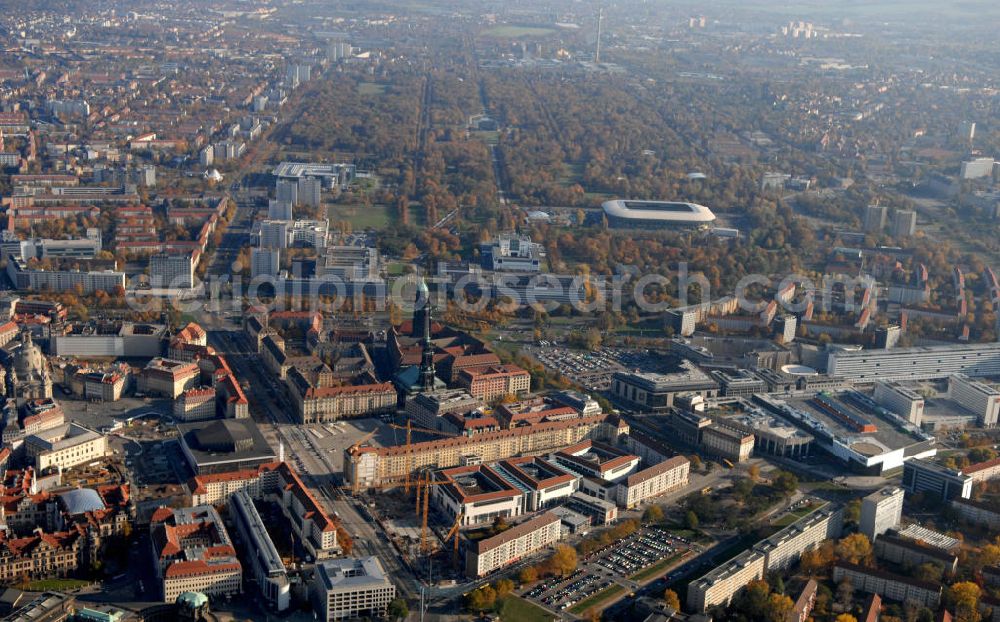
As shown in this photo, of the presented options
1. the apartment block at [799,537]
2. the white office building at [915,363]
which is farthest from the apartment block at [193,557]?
the white office building at [915,363]

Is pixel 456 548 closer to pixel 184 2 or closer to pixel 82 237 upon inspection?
pixel 82 237

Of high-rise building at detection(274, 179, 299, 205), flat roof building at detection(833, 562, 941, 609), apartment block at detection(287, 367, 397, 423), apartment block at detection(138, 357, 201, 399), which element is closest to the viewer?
flat roof building at detection(833, 562, 941, 609)

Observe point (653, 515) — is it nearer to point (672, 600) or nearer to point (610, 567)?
point (610, 567)

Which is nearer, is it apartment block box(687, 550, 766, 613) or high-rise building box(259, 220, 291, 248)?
apartment block box(687, 550, 766, 613)

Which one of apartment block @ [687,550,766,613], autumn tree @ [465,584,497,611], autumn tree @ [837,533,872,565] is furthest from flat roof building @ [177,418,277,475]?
autumn tree @ [837,533,872,565]

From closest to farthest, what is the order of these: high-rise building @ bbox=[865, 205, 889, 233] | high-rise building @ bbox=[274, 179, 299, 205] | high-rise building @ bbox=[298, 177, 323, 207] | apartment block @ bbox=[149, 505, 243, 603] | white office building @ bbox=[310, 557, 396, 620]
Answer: white office building @ bbox=[310, 557, 396, 620]
apartment block @ bbox=[149, 505, 243, 603]
high-rise building @ bbox=[865, 205, 889, 233]
high-rise building @ bbox=[274, 179, 299, 205]
high-rise building @ bbox=[298, 177, 323, 207]

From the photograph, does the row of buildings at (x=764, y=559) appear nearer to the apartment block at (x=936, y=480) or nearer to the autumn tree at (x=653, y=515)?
the autumn tree at (x=653, y=515)

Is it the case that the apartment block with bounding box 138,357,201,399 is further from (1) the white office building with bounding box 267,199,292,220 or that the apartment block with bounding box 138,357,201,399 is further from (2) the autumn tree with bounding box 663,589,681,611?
(1) the white office building with bounding box 267,199,292,220
